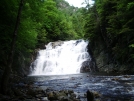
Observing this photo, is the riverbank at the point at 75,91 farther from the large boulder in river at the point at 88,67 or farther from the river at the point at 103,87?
the large boulder in river at the point at 88,67

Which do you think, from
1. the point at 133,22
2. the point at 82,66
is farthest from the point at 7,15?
the point at 82,66

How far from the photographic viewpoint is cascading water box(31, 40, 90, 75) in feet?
96.0

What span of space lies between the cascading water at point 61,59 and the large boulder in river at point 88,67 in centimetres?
63

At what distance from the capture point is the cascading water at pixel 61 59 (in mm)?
29252

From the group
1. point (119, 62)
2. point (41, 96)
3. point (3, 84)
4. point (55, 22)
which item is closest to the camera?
point (3, 84)

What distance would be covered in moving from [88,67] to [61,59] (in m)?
5.63

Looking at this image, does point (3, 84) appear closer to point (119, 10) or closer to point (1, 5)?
point (1, 5)

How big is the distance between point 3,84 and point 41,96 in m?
2.06

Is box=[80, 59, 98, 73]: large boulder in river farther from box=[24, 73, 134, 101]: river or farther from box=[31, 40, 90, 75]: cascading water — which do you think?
box=[24, 73, 134, 101]: river

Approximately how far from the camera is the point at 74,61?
30516mm

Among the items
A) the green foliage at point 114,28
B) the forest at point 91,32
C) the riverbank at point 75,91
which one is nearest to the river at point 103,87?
the riverbank at point 75,91

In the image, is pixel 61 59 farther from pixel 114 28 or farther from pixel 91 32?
pixel 114 28

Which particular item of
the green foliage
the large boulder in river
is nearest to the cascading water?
the large boulder in river

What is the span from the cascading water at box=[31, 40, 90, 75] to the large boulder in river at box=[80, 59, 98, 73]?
0.63 metres
